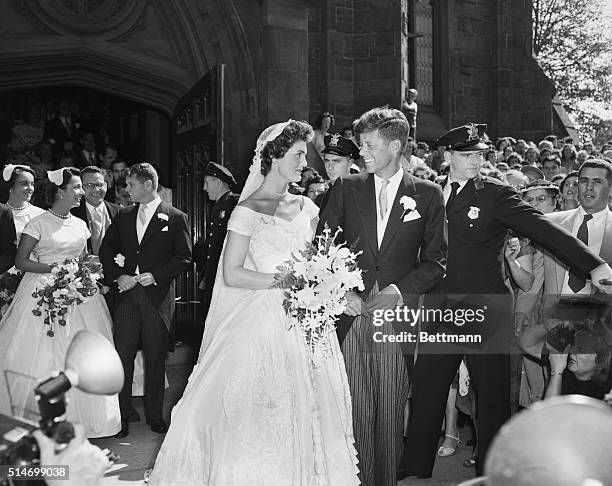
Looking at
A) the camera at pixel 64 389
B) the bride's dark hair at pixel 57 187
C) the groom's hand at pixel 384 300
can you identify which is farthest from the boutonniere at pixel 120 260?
the camera at pixel 64 389

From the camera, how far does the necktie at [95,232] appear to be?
924cm

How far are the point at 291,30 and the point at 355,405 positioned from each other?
9038 mm

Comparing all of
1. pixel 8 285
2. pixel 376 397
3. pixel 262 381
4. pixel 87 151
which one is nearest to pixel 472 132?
pixel 376 397

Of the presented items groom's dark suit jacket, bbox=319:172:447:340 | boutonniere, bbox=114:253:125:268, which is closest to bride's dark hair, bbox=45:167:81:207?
boutonniere, bbox=114:253:125:268

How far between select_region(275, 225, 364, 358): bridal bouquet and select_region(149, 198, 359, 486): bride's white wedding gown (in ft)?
0.44

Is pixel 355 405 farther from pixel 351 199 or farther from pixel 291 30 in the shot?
pixel 291 30

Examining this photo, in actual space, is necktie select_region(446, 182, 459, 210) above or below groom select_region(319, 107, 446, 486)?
above

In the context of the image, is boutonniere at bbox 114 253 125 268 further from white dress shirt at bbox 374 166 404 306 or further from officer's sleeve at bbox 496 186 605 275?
officer's sleeve at bbox 496 186 605 275

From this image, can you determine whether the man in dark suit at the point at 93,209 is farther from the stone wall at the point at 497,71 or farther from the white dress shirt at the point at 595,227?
the stone wall at the point at 497,71

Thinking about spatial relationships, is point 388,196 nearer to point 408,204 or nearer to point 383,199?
point 383,199

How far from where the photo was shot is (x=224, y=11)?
13.5 metres

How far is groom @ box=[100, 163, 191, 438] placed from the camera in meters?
8.16

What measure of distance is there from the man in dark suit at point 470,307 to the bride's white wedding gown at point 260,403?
3.22 feet

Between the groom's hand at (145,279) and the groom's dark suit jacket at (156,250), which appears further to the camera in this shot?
the groom's dark suit jacket at (156,250)
